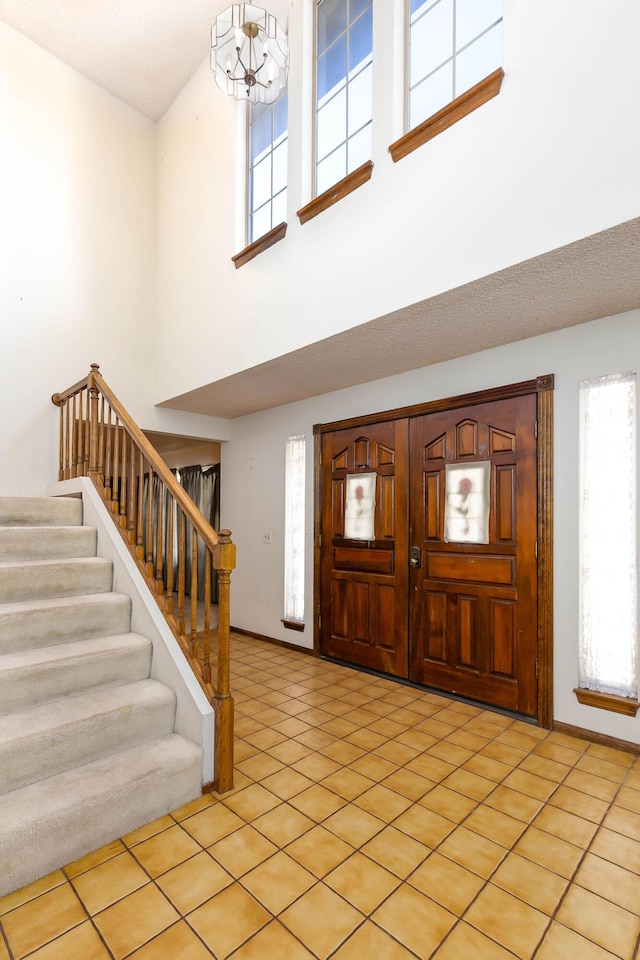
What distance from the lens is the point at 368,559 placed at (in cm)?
410

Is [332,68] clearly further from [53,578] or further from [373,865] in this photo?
[373,865]

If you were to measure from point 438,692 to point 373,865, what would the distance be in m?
1.89

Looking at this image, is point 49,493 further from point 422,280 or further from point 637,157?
point 637,157

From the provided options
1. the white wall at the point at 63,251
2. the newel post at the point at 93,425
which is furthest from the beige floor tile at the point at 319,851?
the white wall at the point at 63,251

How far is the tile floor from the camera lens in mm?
1517

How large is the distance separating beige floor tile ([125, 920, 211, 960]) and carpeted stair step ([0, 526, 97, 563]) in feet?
7.14

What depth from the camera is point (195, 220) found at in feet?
14.8

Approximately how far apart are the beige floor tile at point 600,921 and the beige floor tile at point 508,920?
97 mm

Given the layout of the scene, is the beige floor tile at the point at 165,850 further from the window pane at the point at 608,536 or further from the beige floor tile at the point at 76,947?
the window pane at the point at 608,536

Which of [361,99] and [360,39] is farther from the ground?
[360,39]

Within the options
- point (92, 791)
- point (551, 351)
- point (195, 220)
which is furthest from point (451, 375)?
point (92, 791)

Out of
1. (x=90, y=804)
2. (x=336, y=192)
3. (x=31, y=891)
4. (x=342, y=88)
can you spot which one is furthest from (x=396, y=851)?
(x=342, y=88)

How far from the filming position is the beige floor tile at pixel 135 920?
150cm

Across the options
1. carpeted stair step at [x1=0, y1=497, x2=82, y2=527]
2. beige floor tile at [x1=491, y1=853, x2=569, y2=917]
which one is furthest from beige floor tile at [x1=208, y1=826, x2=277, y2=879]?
carpeted stair step at [x1=0, y1=497, x2=82, y2=527]
